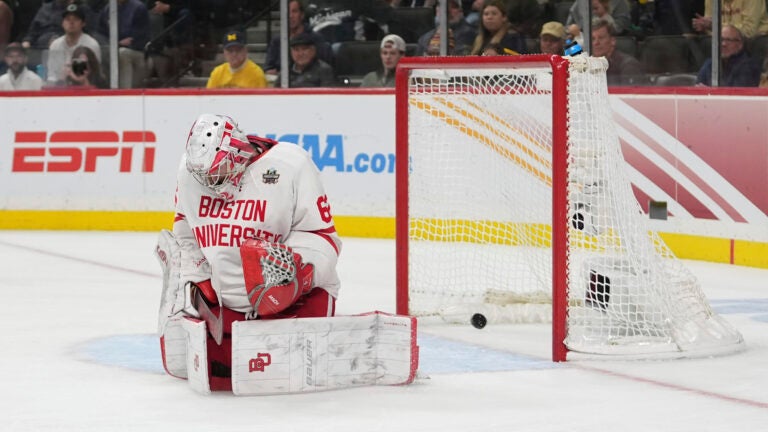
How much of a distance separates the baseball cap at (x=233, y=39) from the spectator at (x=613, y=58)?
2.40 m

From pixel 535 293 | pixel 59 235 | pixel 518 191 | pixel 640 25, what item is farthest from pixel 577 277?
pixel 59 235

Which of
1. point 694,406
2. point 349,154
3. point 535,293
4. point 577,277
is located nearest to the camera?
point 694,406

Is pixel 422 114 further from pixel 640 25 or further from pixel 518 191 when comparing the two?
pixel 640 25

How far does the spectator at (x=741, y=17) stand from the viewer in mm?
7844

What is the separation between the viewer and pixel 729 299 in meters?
6.60

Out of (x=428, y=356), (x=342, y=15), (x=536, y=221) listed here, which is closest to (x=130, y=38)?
(x=342, y=15)

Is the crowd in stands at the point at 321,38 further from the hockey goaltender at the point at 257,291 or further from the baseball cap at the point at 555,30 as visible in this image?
the hockey goaltender at the point at 257,291

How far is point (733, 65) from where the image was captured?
316 inches

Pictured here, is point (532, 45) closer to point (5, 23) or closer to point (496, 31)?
point (496, 31)

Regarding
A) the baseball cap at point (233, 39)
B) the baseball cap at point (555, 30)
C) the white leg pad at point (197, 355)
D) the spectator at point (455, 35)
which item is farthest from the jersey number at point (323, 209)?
the baseball cap at point (233, 39)

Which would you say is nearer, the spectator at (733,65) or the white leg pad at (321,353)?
the white leg pad at (321,353)

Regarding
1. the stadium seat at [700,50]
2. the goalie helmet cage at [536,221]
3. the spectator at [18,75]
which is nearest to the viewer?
the goalie helmet cage at [536,221]

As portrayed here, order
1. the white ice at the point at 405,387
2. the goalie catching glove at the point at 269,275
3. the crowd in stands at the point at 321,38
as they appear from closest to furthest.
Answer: the white ice at the point at 405,387, the goalie catching glove at the point at 269,275, the crowd in stands at the point at 321,38

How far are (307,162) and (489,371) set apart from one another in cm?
96
